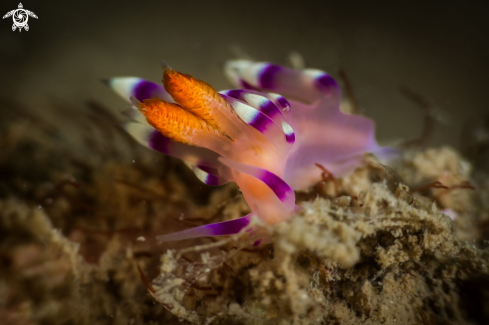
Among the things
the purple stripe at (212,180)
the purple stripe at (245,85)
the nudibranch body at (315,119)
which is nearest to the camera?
the purple stripe at (212,180)

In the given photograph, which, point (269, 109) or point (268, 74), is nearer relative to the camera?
point (269, 109)

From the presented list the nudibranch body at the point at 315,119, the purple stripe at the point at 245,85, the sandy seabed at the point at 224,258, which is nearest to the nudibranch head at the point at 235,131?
the sandy seabed at the point at 224,258

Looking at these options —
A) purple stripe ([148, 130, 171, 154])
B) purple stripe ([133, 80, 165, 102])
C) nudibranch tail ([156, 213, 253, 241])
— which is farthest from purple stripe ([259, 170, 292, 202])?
purple stripe ([133, 80, 165, 102])

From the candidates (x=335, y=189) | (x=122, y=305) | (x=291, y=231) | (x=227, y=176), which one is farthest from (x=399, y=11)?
(x=122, y=305)

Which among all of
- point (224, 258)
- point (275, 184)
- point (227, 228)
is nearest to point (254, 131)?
point (275, 184)

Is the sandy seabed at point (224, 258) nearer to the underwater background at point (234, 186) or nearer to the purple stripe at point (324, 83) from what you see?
the underwater background at point (234, 186)

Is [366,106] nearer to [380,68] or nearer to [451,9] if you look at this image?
[380,68]

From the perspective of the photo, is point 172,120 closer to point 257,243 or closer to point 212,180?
→ point 212,180
